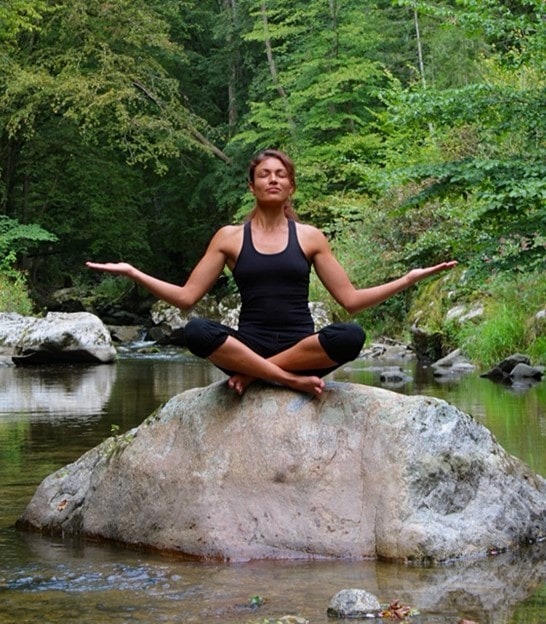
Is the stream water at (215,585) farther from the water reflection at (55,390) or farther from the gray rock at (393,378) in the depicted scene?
the gray rock at (393,378)

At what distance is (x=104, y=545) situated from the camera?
518 cm

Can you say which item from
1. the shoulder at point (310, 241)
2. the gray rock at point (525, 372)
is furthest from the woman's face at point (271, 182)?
the gray rock at point (525, 372)

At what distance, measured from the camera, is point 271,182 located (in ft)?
17.6

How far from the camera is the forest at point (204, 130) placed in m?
25.3

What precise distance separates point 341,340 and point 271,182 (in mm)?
845

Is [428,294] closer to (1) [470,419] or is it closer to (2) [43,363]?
(2) [43,363]

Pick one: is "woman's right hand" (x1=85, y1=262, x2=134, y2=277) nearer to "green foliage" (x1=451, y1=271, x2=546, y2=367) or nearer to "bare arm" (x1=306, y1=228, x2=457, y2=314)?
"bare arm" (x1=306, y1=228, x2=457, y2=314)

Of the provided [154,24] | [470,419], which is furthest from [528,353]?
[154,24]

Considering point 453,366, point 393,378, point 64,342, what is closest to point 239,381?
point 393,378

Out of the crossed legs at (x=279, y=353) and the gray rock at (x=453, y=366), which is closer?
the crossed legs at (x=279, y=353)

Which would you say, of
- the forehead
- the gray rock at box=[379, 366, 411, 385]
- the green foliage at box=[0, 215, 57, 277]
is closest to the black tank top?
the forehead

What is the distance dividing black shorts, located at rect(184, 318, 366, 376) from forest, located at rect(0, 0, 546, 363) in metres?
14.7

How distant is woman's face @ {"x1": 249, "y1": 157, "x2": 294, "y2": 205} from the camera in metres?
5.36

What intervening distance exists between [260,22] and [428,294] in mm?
16099
